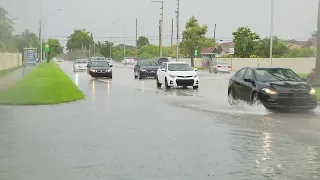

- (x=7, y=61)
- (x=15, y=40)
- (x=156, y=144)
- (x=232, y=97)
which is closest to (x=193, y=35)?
(x=7, y=61)

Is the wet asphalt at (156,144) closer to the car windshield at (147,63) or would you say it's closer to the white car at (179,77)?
the white car at (179,77)

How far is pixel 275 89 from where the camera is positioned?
15.3 meters

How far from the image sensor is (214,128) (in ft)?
38.9

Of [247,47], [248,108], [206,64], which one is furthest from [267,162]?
[247,47]

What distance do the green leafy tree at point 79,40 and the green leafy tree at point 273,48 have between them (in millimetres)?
87738

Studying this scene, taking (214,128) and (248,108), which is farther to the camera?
(248,108)

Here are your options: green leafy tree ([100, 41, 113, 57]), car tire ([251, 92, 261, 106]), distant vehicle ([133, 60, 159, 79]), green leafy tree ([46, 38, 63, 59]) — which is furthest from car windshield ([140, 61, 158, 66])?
green leafy tree ([46, 38, 63, 59])

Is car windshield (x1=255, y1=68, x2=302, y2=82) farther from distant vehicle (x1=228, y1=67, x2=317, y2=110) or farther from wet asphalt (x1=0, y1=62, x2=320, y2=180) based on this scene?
wet asphalt (x1=0, y1=62, x2=320, y2=180)

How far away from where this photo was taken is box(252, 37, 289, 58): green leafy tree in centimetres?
7606

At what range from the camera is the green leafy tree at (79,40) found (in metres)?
158

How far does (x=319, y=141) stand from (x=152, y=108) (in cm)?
721

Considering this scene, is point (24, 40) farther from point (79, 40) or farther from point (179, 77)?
point (79, 40)

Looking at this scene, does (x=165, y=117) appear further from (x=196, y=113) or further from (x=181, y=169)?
(x=181, y=169)

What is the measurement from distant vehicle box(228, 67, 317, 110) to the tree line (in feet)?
47.6
